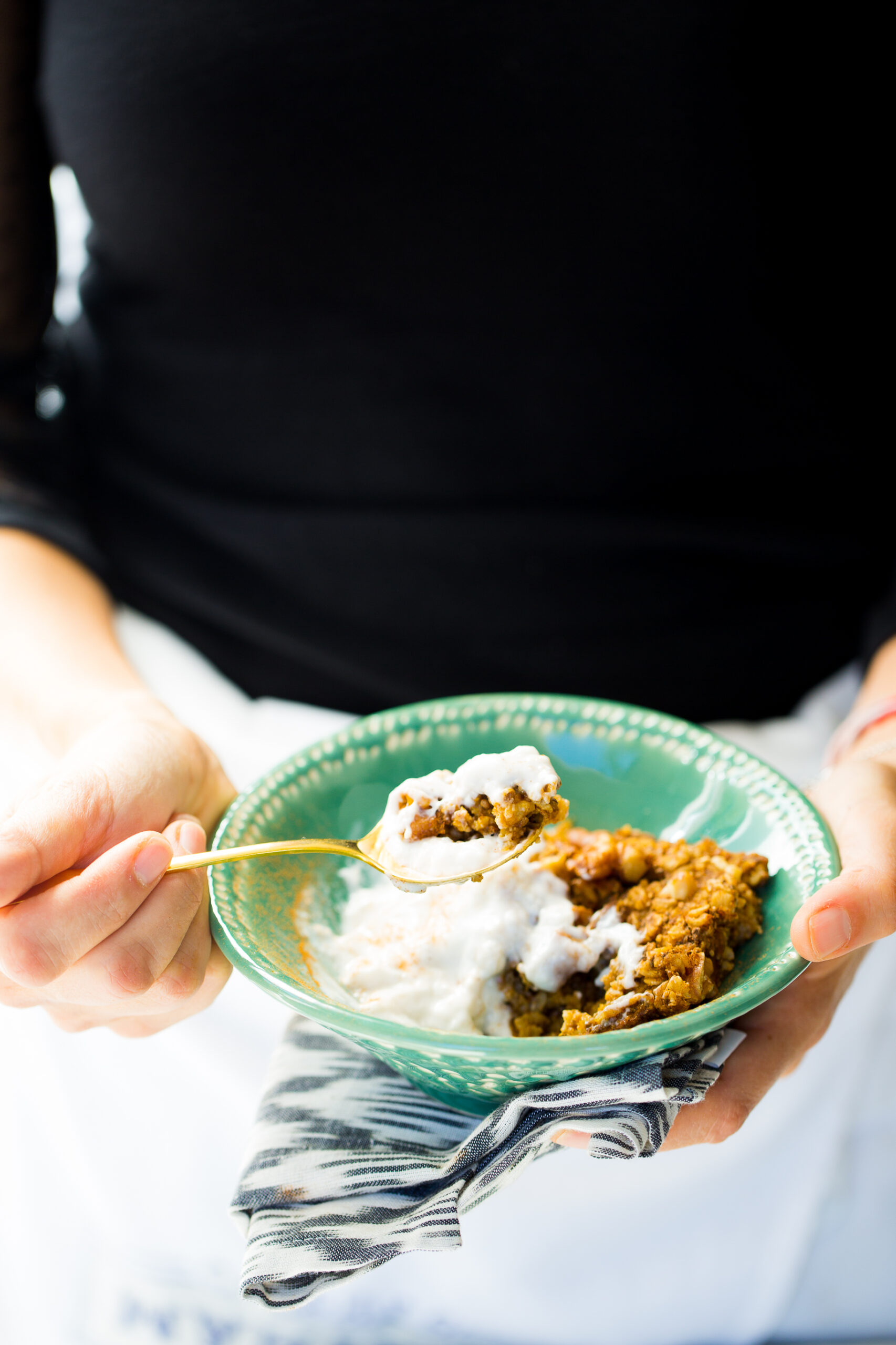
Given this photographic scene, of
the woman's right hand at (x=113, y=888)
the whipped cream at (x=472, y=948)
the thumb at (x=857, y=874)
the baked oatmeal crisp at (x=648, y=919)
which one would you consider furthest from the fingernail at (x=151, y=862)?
the thumb at (x=857, y=874)

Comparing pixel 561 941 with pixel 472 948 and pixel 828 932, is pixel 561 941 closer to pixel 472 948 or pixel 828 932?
pixel 472 948

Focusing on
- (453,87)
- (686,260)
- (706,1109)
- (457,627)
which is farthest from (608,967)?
(453,87)

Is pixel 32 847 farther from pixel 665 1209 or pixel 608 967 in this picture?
pixel 665 1209

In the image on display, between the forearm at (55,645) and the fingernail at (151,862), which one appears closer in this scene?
the fingernail at (151,862)

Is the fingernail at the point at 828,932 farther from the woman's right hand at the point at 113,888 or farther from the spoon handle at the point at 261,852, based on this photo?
the woman's right hand at the point at 113,888

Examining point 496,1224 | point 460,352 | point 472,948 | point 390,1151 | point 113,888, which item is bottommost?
point 496,1224

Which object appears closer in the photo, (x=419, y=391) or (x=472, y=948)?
(x=472, y=948)

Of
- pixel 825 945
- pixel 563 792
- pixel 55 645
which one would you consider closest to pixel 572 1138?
pixel 825 945
